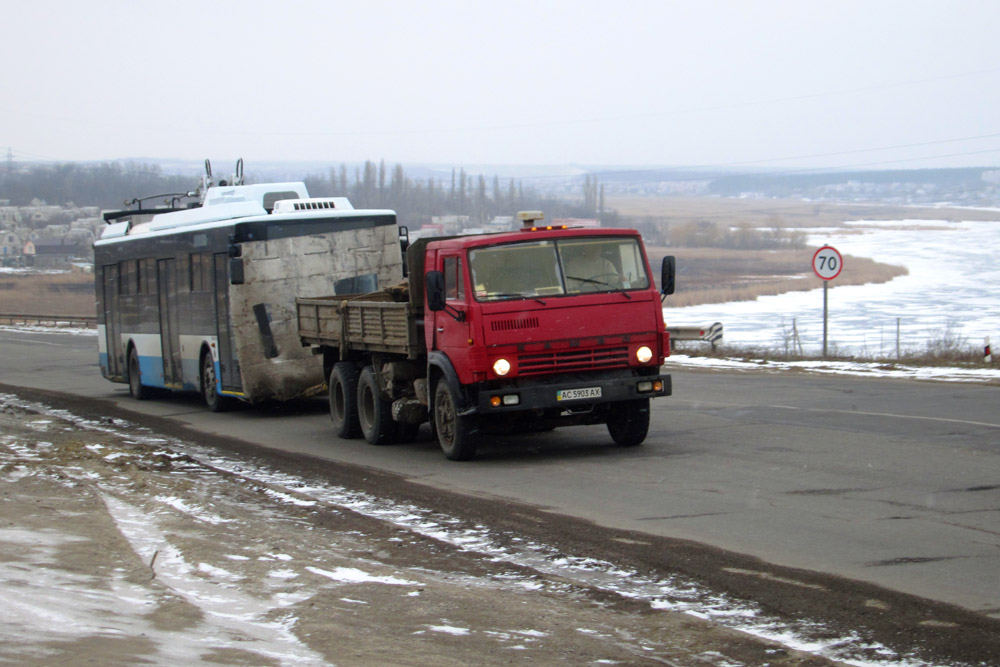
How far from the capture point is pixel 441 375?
12.5m

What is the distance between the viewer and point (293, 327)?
17.7m

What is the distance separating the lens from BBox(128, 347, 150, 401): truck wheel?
73.5ft

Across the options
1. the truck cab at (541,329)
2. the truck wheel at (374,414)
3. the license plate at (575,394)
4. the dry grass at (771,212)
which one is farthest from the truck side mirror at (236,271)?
the dry grass at (771,212)

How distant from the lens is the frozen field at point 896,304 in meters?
49.5

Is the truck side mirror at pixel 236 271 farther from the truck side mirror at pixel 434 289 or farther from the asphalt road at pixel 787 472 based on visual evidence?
the truck side mirror at pixel 434 289

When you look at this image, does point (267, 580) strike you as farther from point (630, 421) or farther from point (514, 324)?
point (630, 421)

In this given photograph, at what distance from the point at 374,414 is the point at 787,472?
5.49 meters

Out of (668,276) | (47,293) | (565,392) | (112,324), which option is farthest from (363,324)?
(47,293)

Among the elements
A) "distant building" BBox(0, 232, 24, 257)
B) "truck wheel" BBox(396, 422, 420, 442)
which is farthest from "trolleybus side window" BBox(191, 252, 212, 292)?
"distant building" BBox(0, 232, 24, 257)

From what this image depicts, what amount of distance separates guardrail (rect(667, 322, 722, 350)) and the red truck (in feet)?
56.8

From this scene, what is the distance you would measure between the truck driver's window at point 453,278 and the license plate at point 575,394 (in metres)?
1.38

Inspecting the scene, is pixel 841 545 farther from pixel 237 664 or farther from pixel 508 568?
pixel 237 664

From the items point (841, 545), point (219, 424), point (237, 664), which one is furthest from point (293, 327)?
point (237, 664)

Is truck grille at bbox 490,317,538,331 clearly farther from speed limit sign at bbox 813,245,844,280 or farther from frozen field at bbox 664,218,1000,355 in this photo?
frozen field at bbox 664,218,1000,355
